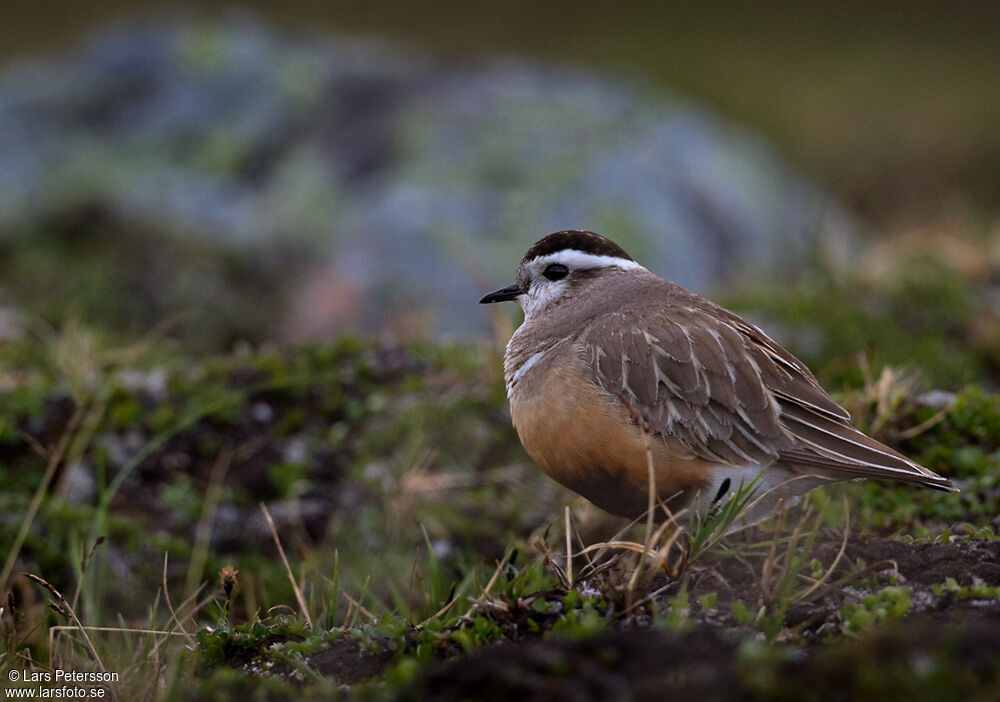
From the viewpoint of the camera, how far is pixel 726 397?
4535 millimetres

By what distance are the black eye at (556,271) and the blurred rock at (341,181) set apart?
11.5 ft

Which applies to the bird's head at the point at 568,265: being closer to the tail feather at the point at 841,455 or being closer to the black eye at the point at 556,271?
the black eye at the point at 556,271

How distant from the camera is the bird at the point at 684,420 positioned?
438 centimetres

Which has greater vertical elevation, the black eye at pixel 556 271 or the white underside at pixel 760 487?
the black eye at pixel 556 271

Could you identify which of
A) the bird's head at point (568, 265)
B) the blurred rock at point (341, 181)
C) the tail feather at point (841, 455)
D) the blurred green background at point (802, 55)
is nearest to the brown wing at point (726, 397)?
the tail feather at point (841, 455)

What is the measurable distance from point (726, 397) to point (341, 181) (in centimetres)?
809

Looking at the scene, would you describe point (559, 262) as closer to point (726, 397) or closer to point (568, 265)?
point (568, 265)

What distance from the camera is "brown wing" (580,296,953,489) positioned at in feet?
14.5

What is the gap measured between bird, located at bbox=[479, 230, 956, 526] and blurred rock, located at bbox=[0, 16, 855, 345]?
444 centimetres

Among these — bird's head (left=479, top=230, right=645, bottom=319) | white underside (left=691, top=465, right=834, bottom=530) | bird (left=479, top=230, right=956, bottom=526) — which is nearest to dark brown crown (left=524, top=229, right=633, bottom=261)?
bird's head (left=479, top=230, right=645, bottom=319)

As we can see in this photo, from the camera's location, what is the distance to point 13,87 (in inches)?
527

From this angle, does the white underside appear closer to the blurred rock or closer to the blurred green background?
the blurred rock

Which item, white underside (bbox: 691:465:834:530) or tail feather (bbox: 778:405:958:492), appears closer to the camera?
tail feather (bbox: 778:405:958:492)

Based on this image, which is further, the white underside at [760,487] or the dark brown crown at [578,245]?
the dark brown crown at [578,245]
